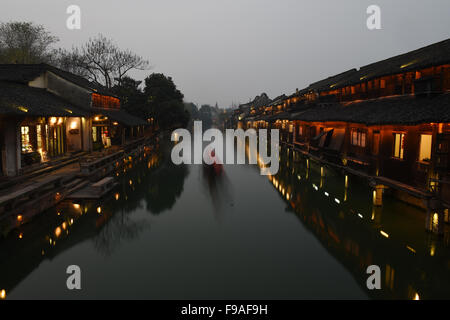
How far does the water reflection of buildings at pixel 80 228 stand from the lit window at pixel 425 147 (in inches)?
515

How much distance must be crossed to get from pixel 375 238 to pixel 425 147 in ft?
17.8

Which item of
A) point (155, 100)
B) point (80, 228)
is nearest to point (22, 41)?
point (155, 100)

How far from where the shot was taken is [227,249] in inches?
457

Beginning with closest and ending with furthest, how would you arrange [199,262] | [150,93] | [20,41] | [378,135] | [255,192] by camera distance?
[199,262]
[378,135]
[255,192]
[20,41]
[150,93]

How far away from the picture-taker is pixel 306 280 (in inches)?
364

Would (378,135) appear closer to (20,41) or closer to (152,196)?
(152,196)

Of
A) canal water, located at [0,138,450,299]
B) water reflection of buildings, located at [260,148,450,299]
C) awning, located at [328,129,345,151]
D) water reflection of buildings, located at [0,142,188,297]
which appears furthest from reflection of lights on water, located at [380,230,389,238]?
awning, located at [328,129,345,151]

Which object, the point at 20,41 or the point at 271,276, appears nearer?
the point at 271,276

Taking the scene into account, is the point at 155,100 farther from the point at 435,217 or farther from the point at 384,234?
the point at 435,217

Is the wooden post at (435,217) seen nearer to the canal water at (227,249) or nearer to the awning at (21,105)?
the canal water at (227,249)

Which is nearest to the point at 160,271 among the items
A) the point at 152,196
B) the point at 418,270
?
the point at 418,270

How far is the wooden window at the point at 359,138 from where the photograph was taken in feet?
72.2

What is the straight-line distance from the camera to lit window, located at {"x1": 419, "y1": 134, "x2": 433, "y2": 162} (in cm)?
1437
